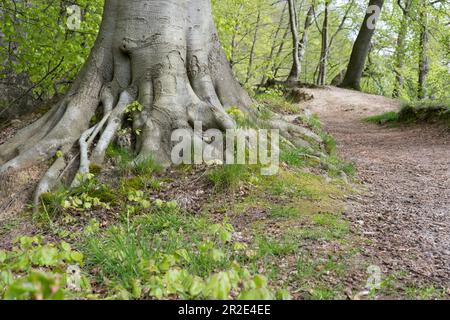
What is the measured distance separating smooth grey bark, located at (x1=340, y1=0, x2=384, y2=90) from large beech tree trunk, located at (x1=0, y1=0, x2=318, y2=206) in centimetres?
1103

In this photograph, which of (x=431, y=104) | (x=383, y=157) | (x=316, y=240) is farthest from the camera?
(x=431, y=104)

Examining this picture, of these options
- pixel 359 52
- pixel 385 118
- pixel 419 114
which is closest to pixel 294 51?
pixel 359 52

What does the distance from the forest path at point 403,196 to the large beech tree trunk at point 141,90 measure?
2.17 metres

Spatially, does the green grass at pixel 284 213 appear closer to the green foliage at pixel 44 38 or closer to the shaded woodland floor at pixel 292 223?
the shaded woodland floor at pixel 292 223

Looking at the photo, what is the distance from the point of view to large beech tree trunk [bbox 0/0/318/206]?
502 cm

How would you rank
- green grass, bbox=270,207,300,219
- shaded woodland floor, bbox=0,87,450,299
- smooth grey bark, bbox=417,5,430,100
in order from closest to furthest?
shaded woodland floor, bbox=0,87,450,299, green grass, bbox=270,207,300,219, smooth grey bark, bbox=417,5,430,100

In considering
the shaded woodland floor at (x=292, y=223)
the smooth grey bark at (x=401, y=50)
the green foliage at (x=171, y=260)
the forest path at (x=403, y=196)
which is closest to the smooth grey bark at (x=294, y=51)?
the forest path at (x=403, y=196)

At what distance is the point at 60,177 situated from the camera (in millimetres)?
4660

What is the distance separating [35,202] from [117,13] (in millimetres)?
2871

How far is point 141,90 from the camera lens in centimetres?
547

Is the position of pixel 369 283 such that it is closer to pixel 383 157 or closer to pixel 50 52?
pixel 383 157

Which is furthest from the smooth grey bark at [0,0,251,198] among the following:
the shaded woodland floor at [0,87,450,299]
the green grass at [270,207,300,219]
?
the green grass at [270,207,300,219]

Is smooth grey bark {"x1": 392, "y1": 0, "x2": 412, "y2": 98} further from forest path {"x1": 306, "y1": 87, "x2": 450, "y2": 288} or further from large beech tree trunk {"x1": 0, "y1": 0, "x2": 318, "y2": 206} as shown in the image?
large beech tree trunk {"x1": 0, "y1": 0, "x2": 318, "y2": 206}

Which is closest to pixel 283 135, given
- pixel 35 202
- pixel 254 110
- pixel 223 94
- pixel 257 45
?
pixel 254 110
